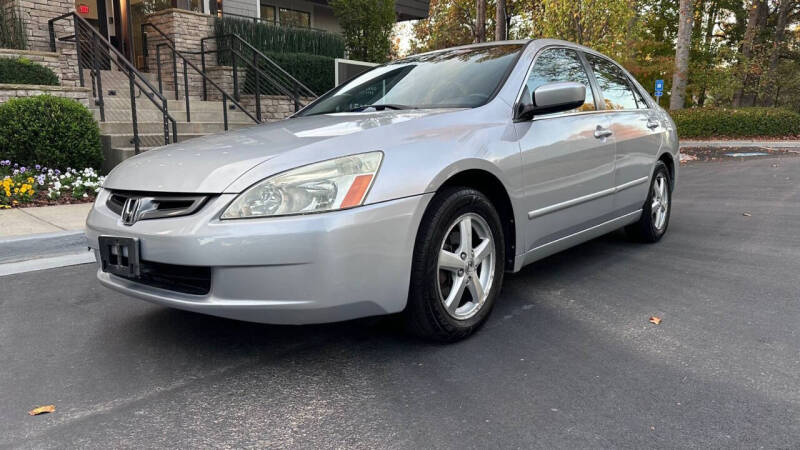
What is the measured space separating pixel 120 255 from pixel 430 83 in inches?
80.0

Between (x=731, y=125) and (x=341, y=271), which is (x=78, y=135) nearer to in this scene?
(x=341, y=271)

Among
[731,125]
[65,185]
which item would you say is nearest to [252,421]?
[65,185]

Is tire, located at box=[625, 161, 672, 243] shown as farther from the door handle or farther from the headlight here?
the headlight

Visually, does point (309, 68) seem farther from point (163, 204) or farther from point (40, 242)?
point (163, 204)

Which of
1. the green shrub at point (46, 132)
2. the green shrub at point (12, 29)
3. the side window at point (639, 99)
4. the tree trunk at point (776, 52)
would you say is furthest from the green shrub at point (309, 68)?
the tree trunk at point (776, 52)

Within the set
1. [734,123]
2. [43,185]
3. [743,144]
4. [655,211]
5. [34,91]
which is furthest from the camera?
[734,123]

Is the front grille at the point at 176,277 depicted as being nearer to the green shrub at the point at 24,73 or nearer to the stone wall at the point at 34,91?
the stone wall at the point at 34,91

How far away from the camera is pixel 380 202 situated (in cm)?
250

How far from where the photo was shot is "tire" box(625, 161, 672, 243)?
4984mm

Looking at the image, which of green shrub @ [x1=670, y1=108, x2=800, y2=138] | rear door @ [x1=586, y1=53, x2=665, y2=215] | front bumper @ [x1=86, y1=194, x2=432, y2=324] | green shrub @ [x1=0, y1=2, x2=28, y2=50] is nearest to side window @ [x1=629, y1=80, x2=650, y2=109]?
rear door @ [x1=586, y1=53, x2=665, y2=215]

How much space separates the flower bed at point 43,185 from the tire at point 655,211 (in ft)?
18.0

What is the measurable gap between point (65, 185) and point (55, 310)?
4040mm

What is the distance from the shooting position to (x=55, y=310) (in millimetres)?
3633

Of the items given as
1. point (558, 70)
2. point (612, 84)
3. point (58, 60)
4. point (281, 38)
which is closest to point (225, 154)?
point (558, 70)
